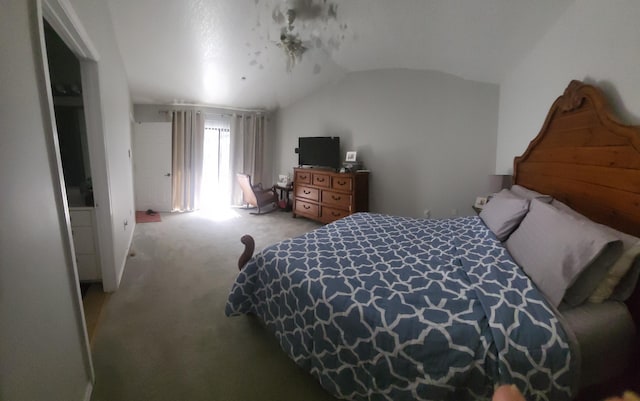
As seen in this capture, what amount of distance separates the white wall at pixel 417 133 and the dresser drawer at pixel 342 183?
20.8 inches

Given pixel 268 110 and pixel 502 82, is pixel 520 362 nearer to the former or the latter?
pixel 502 82

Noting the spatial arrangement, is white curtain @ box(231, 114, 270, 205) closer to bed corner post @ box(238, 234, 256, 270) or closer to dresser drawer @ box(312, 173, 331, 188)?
dresser drawer @ box(312, 173, 331, 188)

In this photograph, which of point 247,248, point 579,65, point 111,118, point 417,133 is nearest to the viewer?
point 579,65

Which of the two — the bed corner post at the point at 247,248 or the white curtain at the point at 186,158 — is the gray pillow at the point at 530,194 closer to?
the bed corner post at the point at 247,248

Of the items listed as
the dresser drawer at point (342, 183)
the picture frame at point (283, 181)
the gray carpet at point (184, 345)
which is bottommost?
the gray carpet at point (184, 345)

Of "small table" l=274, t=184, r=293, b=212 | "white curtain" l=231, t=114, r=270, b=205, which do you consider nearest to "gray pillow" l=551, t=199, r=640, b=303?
"small table" l=274, t=184, r=293, b=212

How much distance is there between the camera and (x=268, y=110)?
578 cm

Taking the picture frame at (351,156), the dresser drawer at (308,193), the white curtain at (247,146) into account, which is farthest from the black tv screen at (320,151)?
the white curtain at (247,146)

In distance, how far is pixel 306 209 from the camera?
469 cm

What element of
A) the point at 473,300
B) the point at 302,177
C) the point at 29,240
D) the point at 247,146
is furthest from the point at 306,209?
the point at 29,240

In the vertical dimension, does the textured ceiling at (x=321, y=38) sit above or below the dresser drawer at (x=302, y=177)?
above

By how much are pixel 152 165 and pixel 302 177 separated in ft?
9.65

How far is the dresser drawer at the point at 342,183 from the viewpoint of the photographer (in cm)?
397

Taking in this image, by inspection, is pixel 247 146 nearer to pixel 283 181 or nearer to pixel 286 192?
pixel 283 181
